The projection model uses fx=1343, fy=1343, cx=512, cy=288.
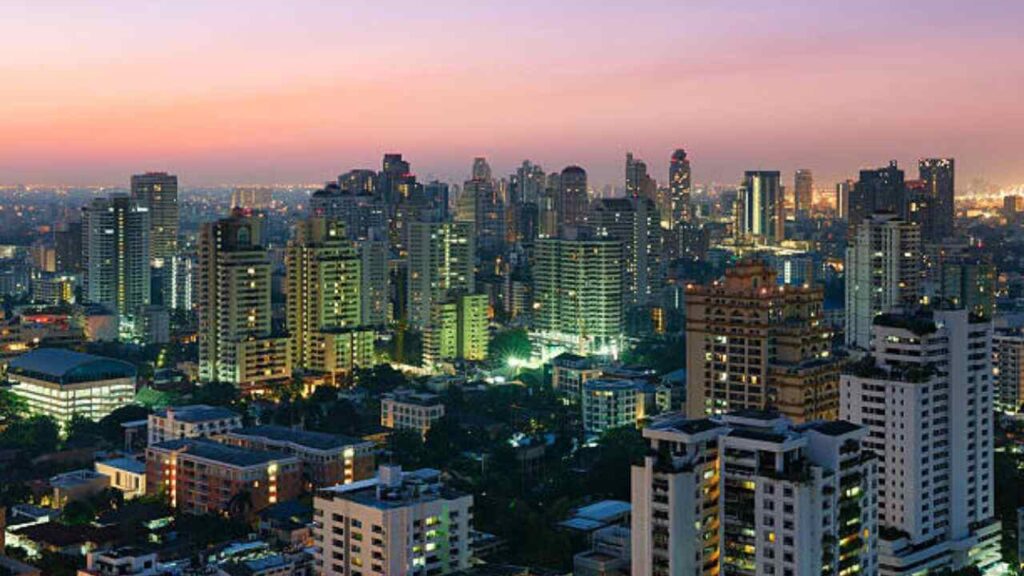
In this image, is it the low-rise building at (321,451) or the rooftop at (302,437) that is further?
the rooftop at (302,437)

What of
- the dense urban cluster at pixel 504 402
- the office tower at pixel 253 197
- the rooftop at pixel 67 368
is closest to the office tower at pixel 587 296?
the dense urban cluster at pixel 504 402

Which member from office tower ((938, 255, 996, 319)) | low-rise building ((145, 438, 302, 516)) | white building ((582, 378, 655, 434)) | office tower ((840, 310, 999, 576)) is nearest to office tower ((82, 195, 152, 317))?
white building ((582, 378, 655, 434))

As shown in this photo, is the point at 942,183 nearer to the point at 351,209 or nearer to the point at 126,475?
the point at 351,209

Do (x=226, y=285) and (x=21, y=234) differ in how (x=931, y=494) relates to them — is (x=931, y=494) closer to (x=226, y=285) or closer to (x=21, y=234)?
(x=226, y=285)

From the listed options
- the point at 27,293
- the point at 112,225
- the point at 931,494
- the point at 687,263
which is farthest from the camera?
the point at 687,263

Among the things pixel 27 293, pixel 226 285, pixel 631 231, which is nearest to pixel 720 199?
pixel 631 231

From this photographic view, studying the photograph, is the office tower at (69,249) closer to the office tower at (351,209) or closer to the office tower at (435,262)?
the office tower at (351,209)

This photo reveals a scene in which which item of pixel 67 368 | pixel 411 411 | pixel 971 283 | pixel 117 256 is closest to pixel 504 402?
pixel 411 411

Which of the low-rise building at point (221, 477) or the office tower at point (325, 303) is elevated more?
the office tower at point (325, 303)
